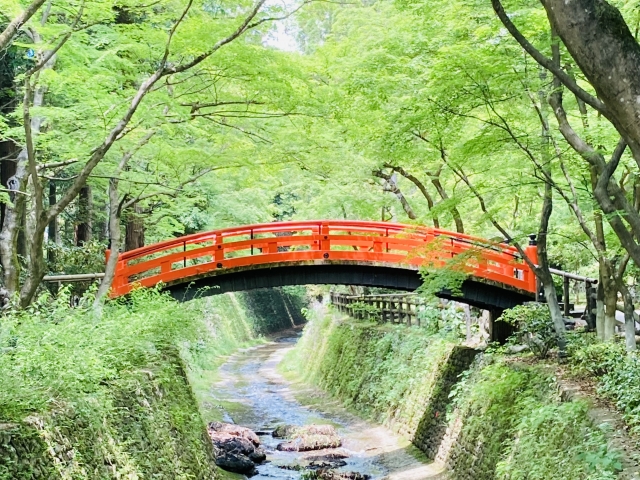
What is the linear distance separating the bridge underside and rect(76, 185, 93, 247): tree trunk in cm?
649

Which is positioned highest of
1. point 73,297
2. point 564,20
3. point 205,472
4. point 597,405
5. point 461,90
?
point 461,90

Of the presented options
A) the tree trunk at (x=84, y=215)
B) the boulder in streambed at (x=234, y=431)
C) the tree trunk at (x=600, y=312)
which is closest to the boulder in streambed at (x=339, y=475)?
the boulder in streambed at (x=234, y=431)

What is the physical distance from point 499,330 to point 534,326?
256 cm

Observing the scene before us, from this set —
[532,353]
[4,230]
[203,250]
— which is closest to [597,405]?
[532,353]

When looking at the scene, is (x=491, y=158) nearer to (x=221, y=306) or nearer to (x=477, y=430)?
(x=477, y=430)

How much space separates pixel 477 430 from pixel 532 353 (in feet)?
5.40

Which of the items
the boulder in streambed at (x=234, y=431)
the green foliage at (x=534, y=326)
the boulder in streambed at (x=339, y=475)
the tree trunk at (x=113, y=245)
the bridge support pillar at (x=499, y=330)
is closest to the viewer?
the green foliage at (x=534, y=326)

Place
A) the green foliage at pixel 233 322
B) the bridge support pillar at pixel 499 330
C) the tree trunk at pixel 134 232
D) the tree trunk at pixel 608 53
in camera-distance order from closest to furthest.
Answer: the tree trunk at pixel 608 53 < the bridge support pillar at pixel 499 330 < the tree trunk at pixel 134 232 < the green foliage at pixel 233 322

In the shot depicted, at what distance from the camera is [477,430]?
1132 cm

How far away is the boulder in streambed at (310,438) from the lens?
15.1 metres

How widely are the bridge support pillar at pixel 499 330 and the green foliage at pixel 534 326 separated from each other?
336mm

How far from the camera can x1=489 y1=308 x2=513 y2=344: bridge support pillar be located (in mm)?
13945

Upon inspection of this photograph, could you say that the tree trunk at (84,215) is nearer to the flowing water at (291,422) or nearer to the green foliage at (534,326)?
the flowing water at (291,422)

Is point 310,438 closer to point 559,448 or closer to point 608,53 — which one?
point 559,448
